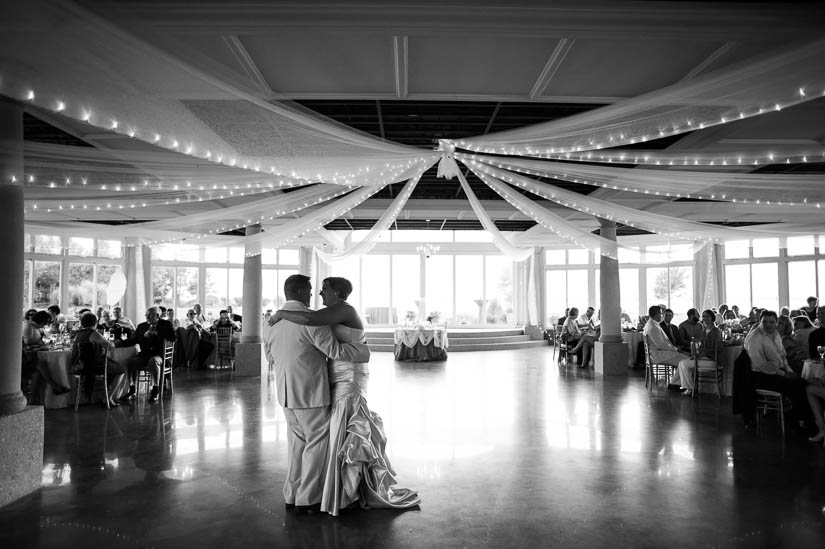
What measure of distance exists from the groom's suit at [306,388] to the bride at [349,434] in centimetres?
7

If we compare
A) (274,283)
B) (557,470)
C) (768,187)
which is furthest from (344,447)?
(274,283)

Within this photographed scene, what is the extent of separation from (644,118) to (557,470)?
9.03 ft

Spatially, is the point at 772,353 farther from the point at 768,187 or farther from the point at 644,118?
the point at 644,118

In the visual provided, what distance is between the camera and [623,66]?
13.5ft

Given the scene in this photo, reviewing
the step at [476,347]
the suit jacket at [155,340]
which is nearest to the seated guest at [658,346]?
the step at [476,347]

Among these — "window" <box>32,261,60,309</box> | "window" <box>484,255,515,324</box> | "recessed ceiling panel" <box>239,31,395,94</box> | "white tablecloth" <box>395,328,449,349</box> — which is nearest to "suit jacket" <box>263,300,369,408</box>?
"recessed ceiling panel" <box>239,31,395,94</box>

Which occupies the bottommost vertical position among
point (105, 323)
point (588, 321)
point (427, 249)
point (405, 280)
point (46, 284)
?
point (588, 321)

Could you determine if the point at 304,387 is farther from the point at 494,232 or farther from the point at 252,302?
the point at 252,302

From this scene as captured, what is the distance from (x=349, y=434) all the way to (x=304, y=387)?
1.41ft

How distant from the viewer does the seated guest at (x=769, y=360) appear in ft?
18.5

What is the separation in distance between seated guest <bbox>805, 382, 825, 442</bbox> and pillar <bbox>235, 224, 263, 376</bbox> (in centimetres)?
804

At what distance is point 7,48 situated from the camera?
2141 mm

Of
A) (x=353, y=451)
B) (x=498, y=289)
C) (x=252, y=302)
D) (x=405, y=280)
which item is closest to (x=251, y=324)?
(x=252, y=302)

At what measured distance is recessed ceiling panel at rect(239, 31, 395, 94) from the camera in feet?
12.2
